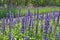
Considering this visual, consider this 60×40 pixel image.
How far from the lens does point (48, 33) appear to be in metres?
4.04

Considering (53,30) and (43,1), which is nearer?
(53,30)

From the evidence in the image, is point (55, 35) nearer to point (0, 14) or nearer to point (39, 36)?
point (39, 36)

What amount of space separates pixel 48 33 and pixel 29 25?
408 mm

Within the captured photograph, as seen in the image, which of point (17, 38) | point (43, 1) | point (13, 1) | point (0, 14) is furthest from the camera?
point (43, 1)

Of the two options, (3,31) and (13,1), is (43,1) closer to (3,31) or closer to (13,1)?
(13,1)

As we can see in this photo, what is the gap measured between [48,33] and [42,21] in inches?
27.7

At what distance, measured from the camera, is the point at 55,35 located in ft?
13.2

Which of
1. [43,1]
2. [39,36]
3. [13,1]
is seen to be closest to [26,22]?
[39,36]

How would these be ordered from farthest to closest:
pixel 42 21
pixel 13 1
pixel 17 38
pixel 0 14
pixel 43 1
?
pixel 43 1 → pixel 13 1 → pixel 0 14 → pixel 42 21 → pixel 17 38

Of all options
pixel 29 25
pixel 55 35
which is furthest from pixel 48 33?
pixel 29 25

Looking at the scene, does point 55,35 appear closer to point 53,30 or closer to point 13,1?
point 53,30

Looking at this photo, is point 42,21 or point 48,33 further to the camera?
point 42,21

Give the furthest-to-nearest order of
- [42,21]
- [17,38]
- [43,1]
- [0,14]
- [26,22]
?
[43,1]
[0,14]
[42,21]
[26,22]
[17,38]

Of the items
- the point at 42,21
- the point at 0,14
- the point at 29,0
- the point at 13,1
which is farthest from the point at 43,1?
the point at 42,21
